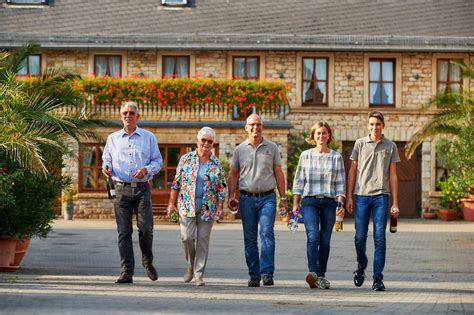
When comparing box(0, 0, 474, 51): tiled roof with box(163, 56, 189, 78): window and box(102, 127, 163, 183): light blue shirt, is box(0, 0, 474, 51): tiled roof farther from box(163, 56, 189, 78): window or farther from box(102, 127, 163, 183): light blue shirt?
box(102, 127, 163, 183): light blue shirt

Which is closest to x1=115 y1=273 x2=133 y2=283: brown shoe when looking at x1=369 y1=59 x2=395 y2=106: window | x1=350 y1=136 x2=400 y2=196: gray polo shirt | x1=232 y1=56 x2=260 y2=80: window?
x1=350 y1=136 x2=400 y2=196: gray polo shirt

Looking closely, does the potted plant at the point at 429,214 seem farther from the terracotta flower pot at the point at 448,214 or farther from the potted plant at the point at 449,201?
the terracotta flower pot at the point at 448,214

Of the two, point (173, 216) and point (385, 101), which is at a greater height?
point (385, 101)

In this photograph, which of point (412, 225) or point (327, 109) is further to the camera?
point (327, 109)

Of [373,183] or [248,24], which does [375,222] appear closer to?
[373,183]

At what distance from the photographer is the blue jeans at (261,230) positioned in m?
13.7

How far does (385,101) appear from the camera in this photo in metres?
38.6

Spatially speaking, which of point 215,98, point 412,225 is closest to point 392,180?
point 412,225

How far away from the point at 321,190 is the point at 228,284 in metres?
1.45

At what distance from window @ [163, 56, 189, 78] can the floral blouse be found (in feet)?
80.6

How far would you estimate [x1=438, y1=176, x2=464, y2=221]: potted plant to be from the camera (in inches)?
1452

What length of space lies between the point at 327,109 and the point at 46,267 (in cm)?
2282

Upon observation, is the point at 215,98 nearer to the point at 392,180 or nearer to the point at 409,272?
the point at 409,272

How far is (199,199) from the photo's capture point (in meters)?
13.7
